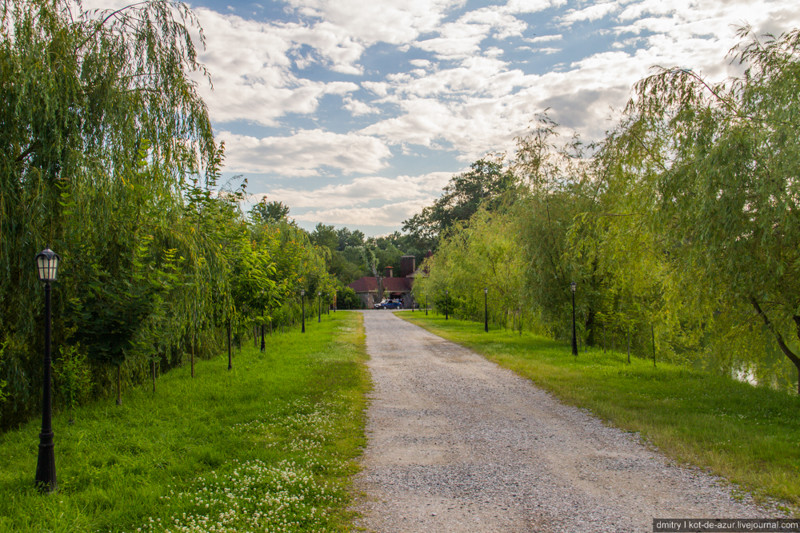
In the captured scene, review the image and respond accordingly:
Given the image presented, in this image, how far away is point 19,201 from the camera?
6.83m

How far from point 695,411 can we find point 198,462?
8.20 metres

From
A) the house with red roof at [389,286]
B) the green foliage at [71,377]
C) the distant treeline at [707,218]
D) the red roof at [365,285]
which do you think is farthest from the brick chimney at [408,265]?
the green foliage at [71,377]

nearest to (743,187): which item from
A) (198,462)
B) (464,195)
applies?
(198,462)

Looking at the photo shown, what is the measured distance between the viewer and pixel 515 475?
574cm

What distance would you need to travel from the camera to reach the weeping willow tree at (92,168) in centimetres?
692

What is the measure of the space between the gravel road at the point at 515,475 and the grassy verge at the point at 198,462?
0.52m

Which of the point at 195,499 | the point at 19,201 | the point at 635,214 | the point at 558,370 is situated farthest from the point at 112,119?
the point at 558,370

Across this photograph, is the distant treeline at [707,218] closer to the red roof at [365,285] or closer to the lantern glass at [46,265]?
the lantern glass at [46,265]

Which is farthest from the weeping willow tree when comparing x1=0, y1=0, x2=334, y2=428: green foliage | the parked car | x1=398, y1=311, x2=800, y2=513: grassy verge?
the parked car

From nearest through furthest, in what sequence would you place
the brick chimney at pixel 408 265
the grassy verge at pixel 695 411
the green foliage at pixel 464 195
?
the grassy verge at pixel 695 411, the green foliage at pixel 464 195, the brick chimney at pixel 408 265

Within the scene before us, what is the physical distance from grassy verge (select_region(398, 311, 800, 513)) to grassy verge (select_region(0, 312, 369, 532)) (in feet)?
14.3

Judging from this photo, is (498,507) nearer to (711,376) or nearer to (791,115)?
(791,115)

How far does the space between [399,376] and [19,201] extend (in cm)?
889

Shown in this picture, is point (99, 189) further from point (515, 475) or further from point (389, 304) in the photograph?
point (389, 304)
